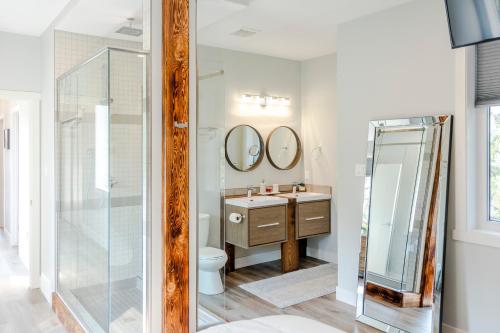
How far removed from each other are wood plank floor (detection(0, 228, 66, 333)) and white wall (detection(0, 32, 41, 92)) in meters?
1.96

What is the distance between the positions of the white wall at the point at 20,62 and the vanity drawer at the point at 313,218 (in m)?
3.00

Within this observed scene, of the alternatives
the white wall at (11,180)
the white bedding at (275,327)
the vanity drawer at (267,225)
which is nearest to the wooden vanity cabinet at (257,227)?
the vanity drawer at (267,225)

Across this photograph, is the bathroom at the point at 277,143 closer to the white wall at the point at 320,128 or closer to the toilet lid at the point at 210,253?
the white wall at the point at 320,128

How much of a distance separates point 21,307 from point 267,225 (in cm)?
241

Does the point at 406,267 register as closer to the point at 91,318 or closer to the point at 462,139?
the point at 462,139

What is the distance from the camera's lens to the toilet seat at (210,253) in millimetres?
2613

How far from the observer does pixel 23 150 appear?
15.7 ft

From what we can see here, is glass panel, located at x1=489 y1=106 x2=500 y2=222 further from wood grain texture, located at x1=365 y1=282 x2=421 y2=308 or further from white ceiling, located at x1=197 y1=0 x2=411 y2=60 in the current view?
white ceiling, located at x1=197 y1=0 x2=411 y2=60

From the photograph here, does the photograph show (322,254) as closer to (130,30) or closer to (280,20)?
(280,20)

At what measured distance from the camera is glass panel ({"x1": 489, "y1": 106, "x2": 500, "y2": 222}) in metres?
2.80

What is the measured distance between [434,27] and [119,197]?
2.49 m

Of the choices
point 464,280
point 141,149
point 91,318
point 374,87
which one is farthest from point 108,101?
point 464,280

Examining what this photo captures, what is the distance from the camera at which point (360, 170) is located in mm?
3572

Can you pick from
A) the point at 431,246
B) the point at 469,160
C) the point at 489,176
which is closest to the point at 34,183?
the point at 431,246
